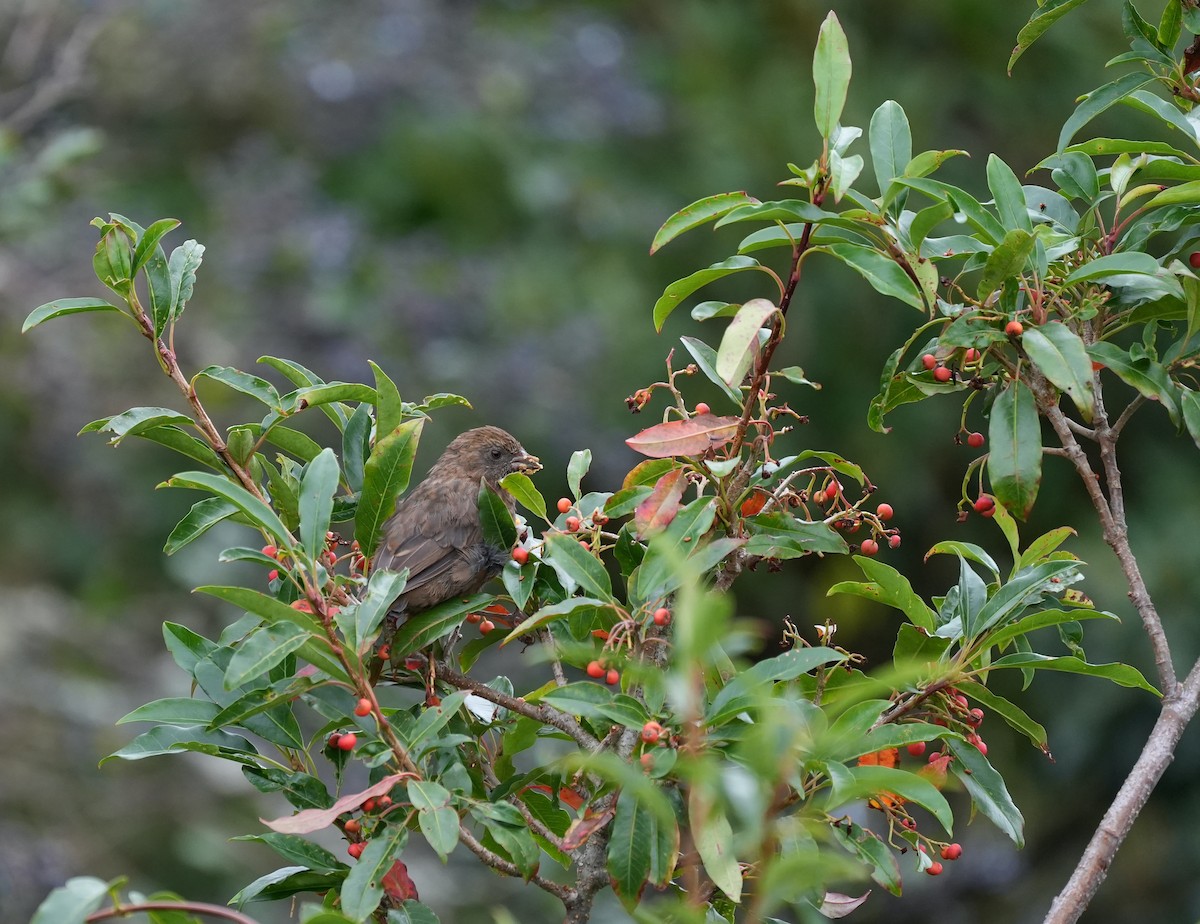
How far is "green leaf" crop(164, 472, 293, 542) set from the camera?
5.13 feet

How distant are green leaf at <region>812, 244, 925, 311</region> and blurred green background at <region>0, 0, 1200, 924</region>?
3910 millimetres

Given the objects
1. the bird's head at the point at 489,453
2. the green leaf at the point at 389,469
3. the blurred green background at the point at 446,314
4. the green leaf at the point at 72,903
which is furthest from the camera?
the blurred green background at the point at 446,314

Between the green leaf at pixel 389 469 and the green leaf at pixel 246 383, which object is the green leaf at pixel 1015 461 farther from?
the green leaf at pixel 246 383

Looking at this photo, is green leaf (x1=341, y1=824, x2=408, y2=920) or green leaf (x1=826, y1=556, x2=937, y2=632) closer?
green leaf (x1=341, y1=824, x2=408, y2=920)

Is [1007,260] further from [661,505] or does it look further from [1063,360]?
[661,505]

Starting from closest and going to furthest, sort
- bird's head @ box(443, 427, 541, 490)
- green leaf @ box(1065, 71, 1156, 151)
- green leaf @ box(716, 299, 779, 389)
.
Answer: green leaf @ box(716, 299, 779, 389) → green leaf @ box(1065, 71, 1156, 151) → bird's head @ box(443, 427, 541, 490)

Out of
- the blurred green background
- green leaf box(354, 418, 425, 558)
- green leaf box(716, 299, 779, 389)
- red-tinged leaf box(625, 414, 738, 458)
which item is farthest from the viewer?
the blurred green background

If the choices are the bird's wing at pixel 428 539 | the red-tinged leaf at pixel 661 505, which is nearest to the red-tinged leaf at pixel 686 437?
the red-tinged leaf at pixel 661 505

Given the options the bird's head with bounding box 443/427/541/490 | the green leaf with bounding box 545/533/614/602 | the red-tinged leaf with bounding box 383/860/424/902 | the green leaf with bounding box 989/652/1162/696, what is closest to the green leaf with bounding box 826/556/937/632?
the green leaf with bounding box 989/652/1162/696

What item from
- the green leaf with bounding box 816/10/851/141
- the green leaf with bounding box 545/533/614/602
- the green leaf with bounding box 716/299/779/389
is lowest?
the green leaf with bounding box 545/533/614/602

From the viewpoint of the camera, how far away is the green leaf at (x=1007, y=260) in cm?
177

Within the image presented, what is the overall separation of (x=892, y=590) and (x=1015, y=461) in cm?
27

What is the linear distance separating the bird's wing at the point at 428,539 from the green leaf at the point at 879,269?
123 cm

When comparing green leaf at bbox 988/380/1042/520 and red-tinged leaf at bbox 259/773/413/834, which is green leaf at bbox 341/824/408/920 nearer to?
red-tinged leaf at bbox 259/773/413/834
